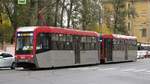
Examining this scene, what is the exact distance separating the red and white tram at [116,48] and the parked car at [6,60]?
13.4 meters

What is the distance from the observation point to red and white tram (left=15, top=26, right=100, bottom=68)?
35.8 m

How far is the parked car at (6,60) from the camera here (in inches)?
1532

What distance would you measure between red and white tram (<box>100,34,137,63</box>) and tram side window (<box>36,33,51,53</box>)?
1447cm

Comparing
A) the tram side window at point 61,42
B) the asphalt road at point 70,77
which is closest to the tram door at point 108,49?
the tram side window at point 61,42

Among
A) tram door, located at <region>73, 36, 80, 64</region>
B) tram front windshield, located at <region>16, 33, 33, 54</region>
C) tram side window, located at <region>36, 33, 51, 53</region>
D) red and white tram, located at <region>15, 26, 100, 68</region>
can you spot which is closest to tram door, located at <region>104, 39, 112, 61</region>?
red and white tram, located at <region>15, 26, 100, 68</region>

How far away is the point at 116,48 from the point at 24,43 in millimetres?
19054

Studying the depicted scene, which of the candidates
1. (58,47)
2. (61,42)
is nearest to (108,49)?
(61,42)

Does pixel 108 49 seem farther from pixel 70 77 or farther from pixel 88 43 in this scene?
pixel 70 77

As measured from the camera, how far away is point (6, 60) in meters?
39.2

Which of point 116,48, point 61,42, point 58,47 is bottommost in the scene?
point 116,48

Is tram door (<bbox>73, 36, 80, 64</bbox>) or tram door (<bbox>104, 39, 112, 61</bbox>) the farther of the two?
tram door (<bbox>104, 39, 112, 61</bbox>)

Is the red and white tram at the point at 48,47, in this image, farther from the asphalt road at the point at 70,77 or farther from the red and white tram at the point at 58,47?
the asphalt road at the point at 70,77

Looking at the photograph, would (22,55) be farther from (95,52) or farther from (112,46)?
(112,46)

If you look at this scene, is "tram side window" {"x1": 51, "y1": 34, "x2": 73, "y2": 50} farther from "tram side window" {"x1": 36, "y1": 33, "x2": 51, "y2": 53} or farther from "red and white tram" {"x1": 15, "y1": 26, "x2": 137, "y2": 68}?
"tram side window" {"x1": 36, "y1": 33, "x2": 51, "y2": 53}
